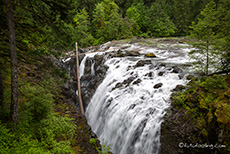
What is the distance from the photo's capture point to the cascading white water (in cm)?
579

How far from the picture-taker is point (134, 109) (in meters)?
6.90

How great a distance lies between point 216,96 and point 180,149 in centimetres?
228

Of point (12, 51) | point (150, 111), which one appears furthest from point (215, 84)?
point (12, 51)

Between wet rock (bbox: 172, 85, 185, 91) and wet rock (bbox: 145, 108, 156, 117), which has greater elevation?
wet rock (bbox: 172, 85, 185, 91)

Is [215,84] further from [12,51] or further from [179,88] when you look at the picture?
[12,51]

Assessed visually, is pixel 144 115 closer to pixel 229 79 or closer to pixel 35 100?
pixel 229 79

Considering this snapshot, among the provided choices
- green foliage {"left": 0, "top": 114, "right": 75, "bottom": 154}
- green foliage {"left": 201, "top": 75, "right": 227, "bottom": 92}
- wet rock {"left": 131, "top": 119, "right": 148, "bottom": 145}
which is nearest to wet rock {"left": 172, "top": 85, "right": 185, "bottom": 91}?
green foliage {"left": 201, "top": 75, "right": 227, "bottom": 92}

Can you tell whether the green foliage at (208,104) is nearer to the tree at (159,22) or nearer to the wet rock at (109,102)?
the wet rock at (109,102)

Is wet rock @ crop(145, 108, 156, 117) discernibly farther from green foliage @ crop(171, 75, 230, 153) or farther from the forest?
the forest

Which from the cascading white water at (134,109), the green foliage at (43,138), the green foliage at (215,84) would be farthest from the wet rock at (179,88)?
Result: the green foliage at (43,138)

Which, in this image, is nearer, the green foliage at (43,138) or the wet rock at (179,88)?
the green foliage at (43,138)

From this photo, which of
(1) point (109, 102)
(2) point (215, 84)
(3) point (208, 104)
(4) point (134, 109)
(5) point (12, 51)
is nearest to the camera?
(5) point (12, 51)

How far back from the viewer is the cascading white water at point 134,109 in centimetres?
579

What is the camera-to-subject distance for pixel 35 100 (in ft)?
20.2
